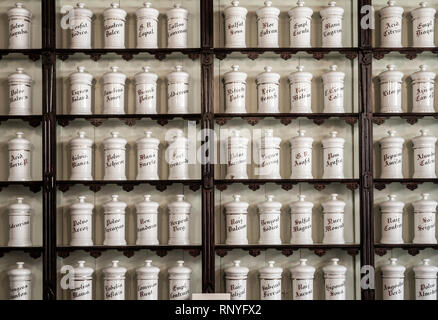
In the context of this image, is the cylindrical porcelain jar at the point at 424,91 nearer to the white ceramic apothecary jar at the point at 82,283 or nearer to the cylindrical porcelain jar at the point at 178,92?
the cylindrical porcelain jar at the point at 178,92

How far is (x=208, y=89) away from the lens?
3.72 metres

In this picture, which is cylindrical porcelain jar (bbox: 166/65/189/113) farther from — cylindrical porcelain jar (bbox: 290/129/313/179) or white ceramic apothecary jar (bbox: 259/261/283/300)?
white ceramic apothecary jar (bbox: 259/261/283/300)

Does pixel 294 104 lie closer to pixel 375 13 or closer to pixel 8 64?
pixel 375 13

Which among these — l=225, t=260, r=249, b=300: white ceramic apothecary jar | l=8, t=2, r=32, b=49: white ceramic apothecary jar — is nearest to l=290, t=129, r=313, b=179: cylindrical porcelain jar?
l=225, t=260, r=249, b=300: white ceramic apothecary jar

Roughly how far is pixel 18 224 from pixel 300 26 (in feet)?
6.96

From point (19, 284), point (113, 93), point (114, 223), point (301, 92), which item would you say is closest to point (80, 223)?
point (114, 223)

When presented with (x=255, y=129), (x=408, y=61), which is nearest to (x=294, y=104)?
(x=255, y=129)

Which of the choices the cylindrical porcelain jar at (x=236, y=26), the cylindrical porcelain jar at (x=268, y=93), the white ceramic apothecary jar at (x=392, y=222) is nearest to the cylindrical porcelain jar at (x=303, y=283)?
the white ceramic apothecary jar at (x=392, y=222)

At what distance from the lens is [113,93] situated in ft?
12.2

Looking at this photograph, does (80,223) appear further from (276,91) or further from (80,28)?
(276,91)

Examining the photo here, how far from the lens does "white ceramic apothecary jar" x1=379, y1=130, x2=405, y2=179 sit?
374 cm

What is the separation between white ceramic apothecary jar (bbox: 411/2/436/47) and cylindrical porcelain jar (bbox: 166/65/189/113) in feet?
4.87

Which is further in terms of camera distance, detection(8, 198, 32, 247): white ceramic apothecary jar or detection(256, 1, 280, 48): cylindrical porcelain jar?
detection(256, 1, 280, 48): cylindrical porcelain jar

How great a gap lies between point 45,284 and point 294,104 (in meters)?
1.88
